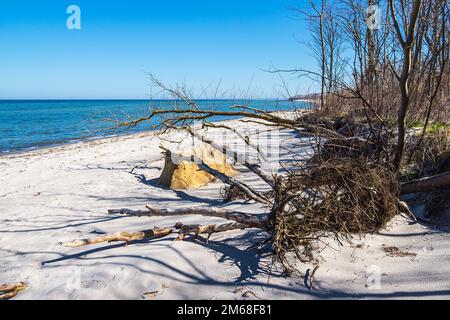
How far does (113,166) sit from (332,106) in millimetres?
5579

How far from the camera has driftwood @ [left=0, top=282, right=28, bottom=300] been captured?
2642mm

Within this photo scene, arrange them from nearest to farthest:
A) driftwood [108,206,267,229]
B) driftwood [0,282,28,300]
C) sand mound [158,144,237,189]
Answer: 1. driftwood [0,282,28,300]
2. driftwood [108,206,267,229]
3. sand mound [158,144,237,189]

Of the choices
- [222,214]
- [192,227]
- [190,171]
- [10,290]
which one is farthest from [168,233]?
[190,171]

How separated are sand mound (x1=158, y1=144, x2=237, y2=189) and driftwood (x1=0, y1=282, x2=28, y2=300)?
3.26 m

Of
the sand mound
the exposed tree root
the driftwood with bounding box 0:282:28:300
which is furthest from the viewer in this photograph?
the sand mound

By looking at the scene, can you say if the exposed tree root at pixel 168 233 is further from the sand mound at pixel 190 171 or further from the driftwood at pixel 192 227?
the sand mound at pixel 190 171

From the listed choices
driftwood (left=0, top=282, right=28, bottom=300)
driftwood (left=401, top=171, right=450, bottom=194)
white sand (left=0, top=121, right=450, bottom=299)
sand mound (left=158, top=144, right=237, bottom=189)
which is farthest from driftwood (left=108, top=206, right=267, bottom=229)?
sand mound (left=158, top=144, right=237, bottom=189)

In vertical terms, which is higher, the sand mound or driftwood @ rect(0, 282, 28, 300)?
Answer: the sand mound

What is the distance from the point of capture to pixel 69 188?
6.42m

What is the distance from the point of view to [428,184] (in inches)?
131

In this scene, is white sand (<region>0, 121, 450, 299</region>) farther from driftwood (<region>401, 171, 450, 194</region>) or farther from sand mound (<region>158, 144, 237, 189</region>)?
sand mound (<region>158, 144, 237, 189</region>)

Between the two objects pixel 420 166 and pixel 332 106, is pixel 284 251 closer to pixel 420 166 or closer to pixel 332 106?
pixel 420 166
